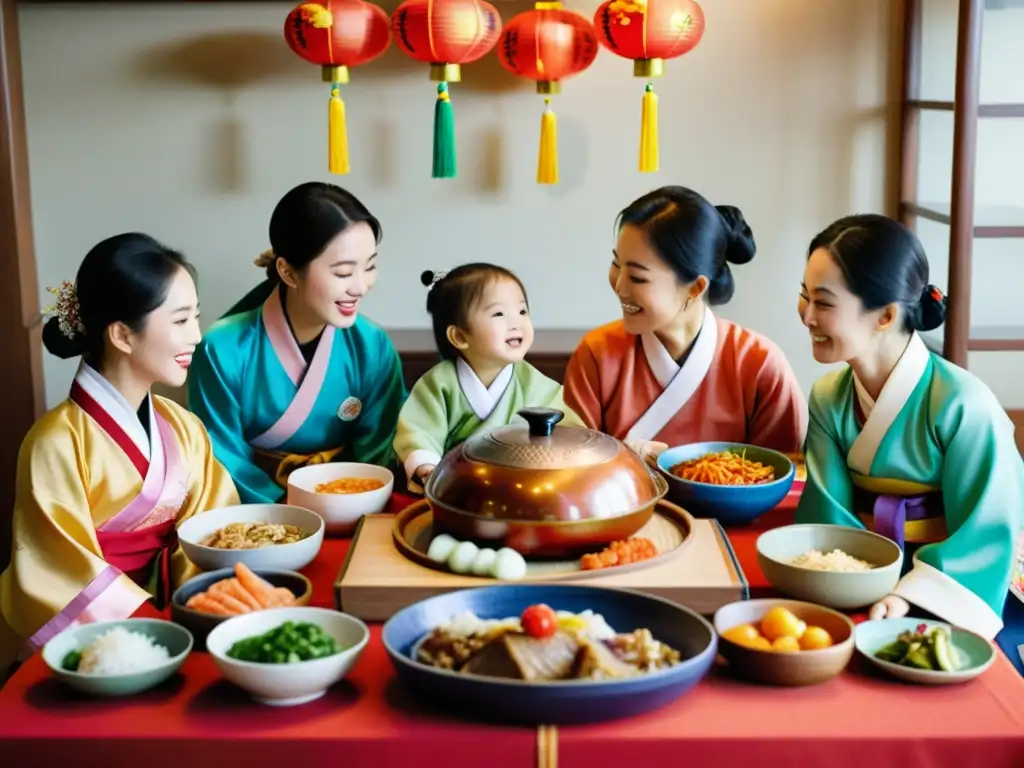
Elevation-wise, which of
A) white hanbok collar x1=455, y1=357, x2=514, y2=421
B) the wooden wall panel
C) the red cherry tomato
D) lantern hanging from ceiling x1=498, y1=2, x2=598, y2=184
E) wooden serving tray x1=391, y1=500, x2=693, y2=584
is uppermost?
lantern hanging from ceiling x1=498, y1=2, x2=598, y2=184

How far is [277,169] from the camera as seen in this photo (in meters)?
4.55

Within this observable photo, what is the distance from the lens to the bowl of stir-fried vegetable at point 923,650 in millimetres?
1771

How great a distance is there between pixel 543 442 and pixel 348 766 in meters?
0.67

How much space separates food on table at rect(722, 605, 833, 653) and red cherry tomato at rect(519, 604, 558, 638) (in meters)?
0.26

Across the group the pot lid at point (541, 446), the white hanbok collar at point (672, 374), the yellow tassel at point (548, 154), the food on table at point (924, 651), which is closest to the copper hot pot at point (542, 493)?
the pot lid at point (541, 446)

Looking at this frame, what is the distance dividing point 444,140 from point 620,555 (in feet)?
7.82

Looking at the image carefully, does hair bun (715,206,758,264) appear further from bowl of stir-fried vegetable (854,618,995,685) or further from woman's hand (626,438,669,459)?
bowl of stir-fried vegetable (854,618,995,685)

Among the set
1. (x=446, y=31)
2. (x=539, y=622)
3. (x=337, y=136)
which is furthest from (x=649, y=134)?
(x=539, y=622)

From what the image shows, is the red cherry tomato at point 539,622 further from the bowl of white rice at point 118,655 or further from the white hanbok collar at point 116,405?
the white hanbok collar at point 116,405

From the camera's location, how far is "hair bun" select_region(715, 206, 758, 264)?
9.93 ft

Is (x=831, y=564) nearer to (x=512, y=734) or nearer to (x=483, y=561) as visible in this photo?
(x=483, y=561)

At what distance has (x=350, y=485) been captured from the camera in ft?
8.41

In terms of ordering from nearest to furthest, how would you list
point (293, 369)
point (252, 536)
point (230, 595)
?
point (230, 595) → point (252, 536) → point (293, 369)

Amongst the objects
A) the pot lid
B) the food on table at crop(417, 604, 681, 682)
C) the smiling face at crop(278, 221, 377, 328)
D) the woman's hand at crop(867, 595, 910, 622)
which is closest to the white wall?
the smiling face at crop(278, 221, 377, 328)
